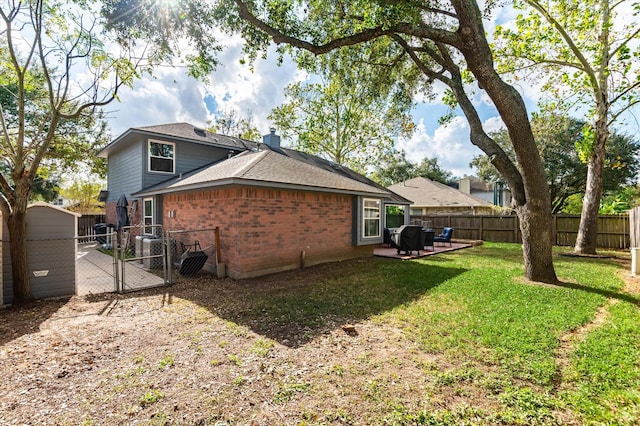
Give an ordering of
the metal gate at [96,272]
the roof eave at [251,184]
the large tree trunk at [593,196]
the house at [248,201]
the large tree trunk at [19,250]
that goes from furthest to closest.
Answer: the large tree trunk at [593,196]
the house at [248,201]
the roof eave at [251,184]
the metal gate at [96,272]
the large tree trunk at [19,250]

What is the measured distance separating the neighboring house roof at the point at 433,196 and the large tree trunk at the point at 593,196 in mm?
11619

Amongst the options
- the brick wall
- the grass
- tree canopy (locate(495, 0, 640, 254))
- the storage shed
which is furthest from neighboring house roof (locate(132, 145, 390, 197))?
tree canopy (locate(495, 0, 640, 254))

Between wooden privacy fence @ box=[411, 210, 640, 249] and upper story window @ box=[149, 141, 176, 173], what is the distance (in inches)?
594

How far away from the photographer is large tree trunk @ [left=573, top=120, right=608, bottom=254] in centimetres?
1147

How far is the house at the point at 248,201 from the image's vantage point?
783 cm

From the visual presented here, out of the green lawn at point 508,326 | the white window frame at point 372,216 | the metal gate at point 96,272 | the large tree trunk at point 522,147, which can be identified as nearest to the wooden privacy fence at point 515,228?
the green lawn at point 508,326

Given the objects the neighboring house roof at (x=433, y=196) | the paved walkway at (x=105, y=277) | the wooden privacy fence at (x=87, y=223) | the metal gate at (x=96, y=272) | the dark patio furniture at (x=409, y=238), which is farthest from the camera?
the neighboring house roof at (x=433, y=196)

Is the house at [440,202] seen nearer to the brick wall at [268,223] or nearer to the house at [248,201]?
the house at [248,201]

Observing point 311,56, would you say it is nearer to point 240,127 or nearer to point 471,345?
point 471,345

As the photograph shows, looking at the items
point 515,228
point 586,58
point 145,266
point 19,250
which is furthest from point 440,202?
point 19,250

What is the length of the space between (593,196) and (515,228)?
5323 mm

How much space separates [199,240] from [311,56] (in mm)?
7147

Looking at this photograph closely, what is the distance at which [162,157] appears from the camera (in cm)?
1299

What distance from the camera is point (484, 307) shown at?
5.48 meters
